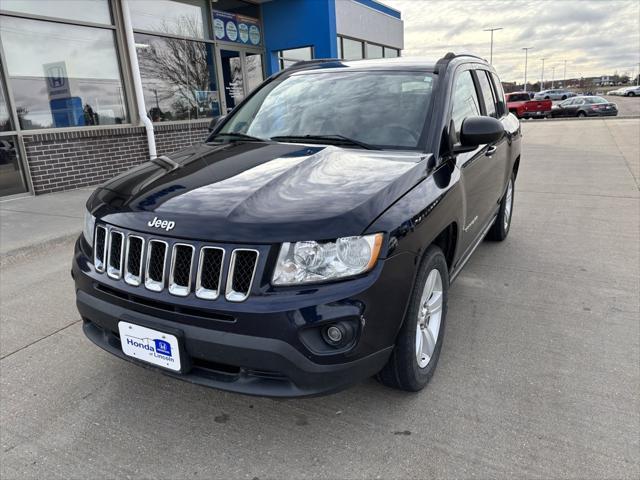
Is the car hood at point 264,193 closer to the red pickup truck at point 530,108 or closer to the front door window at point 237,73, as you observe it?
the front door window at point 237,73

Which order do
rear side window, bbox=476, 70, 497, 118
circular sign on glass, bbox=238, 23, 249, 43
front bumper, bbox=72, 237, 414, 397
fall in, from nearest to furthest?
front bumper, bbox=72, 237, 414, 397, rear side window, bbox=476, 70, 497, 118, circular sign on glass, bbox=238, 23, 249, 43

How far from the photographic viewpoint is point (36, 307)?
3.84m

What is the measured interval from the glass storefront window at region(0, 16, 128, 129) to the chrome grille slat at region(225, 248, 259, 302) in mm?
7514

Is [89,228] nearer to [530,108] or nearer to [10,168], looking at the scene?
[10,168]

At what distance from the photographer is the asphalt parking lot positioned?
2150mm

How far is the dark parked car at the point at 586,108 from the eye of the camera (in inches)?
1257

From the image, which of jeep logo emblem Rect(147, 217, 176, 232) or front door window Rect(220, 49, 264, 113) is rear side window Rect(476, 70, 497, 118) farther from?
front door window Rect(220, 49, 264, 113)

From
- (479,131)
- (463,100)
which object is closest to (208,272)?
(479,131)

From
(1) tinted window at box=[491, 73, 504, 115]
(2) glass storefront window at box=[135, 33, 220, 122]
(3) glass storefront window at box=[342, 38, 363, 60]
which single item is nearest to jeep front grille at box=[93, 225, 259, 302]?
(1) tinted window at box=[491, 73, 504, 115]

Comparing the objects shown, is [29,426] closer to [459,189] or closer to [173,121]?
[459,189]

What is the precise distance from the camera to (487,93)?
4379mm

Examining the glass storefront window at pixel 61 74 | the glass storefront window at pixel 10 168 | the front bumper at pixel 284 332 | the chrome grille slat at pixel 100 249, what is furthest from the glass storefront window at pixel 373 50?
the front bumper at pixel 284 332

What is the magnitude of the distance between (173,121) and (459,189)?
901cm

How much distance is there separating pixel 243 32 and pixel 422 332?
1193 centimetres
